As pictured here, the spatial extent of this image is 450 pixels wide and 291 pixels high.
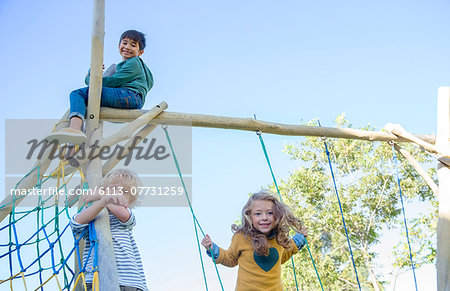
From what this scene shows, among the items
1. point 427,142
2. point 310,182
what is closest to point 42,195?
point 427,142

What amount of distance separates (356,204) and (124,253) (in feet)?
28.2

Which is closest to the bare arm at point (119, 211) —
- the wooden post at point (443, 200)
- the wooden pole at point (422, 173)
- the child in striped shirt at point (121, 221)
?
the child in striped shirt at point (121, 221)

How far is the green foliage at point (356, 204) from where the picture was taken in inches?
392

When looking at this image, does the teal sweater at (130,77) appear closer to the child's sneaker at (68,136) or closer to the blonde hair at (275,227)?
the child's sneaker at (68,136)

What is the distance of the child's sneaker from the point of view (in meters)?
2.49

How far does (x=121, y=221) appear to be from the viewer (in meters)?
2.35

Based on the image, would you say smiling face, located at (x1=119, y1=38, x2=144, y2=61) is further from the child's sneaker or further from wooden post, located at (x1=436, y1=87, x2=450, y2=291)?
wooden post, located at (x1=436, y1=87, x2=450, y2=291)

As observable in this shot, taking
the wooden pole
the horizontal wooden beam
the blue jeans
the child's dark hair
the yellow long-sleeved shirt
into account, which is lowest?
the yellow long-sleeved shirt

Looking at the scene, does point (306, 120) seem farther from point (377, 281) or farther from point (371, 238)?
point (377, 281)

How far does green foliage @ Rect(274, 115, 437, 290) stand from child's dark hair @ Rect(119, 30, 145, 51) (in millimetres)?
7141

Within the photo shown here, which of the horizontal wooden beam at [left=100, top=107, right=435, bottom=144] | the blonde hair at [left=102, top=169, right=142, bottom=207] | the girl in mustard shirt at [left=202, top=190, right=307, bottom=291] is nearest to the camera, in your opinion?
the blonde hair at [left=102, top=169, right=142, bottom=207]

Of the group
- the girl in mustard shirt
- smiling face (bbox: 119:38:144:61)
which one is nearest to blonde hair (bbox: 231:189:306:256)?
the girl in mustard shirt

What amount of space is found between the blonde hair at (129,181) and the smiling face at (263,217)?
624 millimetres

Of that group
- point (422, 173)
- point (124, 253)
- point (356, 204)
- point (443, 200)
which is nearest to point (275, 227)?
point (124, 253)
